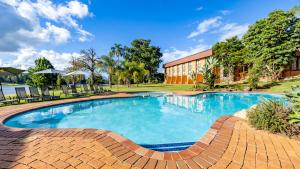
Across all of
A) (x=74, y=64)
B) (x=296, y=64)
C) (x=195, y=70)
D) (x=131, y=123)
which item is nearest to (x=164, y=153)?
(x=131, y=123)

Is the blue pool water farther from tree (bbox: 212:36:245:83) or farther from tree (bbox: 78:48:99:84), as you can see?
tree (bbox: 78:48:99:84)

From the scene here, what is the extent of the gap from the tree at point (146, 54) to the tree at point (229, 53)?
743 inches

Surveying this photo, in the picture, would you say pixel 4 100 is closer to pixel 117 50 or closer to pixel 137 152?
pixel 137 152

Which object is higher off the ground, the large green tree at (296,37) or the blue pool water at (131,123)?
the large green tree at (296,37)

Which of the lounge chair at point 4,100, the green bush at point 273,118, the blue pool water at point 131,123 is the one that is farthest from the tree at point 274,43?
the lounge chair at point 4,100

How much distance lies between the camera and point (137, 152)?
277 cm

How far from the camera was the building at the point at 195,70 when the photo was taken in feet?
66.0

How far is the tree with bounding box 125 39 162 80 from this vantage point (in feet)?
126

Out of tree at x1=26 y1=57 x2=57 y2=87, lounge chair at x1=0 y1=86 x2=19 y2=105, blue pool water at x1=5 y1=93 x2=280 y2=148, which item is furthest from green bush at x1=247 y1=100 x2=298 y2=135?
tree at x1=26 y1=57 x2=57 y2=87

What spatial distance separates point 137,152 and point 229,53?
73.1 ft

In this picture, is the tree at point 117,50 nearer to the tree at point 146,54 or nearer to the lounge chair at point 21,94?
the tree at point 146,54

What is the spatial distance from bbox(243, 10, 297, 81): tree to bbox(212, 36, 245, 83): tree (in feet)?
5.96

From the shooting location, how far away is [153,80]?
39.9m

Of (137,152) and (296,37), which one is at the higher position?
(296,37)
